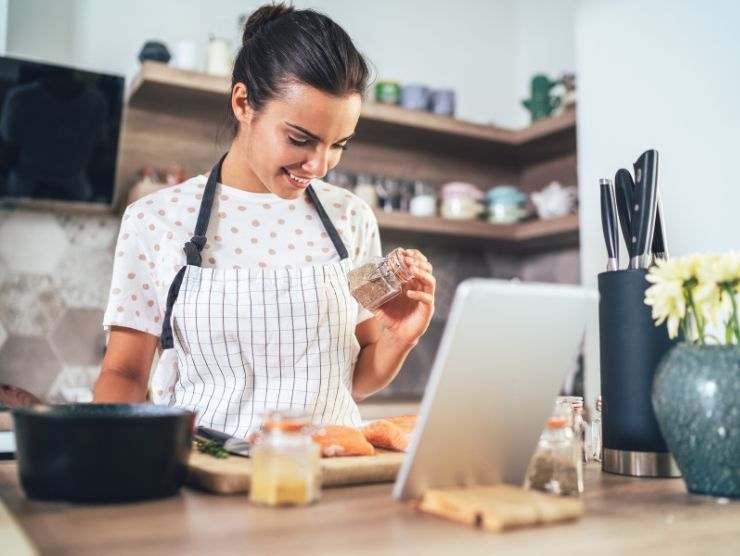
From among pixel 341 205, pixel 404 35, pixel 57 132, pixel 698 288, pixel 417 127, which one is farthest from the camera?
pixel 404 35

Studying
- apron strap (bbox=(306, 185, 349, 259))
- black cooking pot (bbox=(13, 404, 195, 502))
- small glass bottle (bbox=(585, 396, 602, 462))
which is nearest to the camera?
black cooking pot (bbox=(13, 404, 195, 502))

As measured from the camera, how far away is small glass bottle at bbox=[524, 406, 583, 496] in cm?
86

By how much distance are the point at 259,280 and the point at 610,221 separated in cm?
66

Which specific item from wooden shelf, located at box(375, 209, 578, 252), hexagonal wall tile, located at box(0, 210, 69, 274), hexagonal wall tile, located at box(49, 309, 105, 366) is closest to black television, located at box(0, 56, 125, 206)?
hexagonal wall tile, located at box(0, 210, 69, 274)

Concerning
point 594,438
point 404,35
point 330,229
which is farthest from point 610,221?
point 404,35

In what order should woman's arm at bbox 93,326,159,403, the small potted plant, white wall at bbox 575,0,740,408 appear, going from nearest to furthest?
the small potted plant
woman's arm at bbox 93,326,159,403
white wall at bbox 575,0,740,408

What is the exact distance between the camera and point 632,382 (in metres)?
1.03

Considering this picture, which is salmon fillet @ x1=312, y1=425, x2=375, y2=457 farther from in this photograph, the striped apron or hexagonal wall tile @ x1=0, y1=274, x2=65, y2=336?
hexagonal wall tile @ x1=0, y1=274, x2=65, y2=336

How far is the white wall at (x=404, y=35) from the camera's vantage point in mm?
2805

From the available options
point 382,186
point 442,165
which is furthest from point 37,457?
point 442,165

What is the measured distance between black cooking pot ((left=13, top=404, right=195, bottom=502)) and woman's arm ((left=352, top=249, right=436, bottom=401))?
539 mm

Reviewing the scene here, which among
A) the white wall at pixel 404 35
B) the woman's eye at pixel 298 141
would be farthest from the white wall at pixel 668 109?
the woman's eye at pixel 298 141

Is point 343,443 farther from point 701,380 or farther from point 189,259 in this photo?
point 189,259

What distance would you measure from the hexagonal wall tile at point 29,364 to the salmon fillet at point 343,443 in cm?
199
